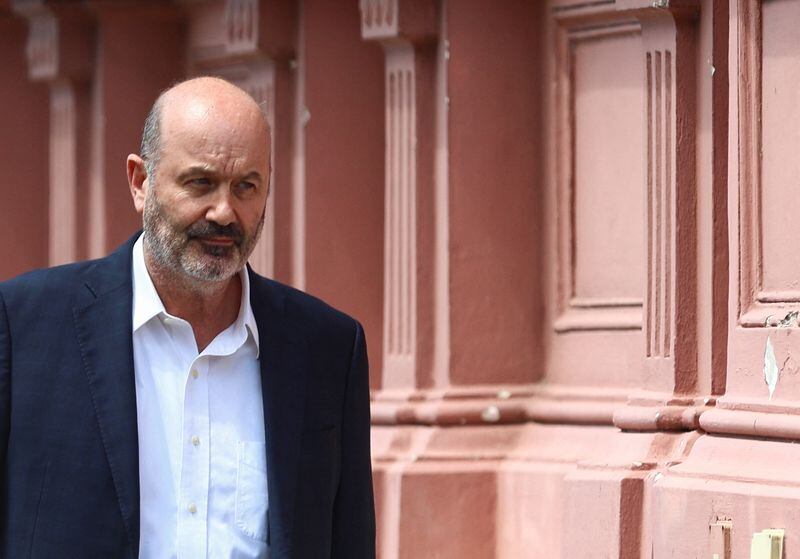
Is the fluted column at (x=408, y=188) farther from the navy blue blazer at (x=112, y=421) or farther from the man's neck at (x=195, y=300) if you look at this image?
the man's neck at (x=195, y=300)

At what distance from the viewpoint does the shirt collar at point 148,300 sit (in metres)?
3.30

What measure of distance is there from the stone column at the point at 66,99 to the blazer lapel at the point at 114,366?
215 inches

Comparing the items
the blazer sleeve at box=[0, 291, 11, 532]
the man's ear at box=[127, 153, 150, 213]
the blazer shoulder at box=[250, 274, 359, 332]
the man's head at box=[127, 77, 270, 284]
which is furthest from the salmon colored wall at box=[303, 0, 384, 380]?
the blazer sleeve at box=[0, 291, 11, 532]

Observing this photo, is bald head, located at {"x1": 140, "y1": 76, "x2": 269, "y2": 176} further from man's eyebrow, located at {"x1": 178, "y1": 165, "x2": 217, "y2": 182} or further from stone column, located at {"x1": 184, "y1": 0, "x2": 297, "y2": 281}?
stone column, located at {"x1": 184, "y1": 0, "x2": 297, "y2": 281}

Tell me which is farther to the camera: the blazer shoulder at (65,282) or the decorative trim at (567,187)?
the decorative trim at (567,187)

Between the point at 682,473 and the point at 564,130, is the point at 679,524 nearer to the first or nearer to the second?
the point at 682,473

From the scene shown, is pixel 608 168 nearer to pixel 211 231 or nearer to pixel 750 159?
pixel 750 159

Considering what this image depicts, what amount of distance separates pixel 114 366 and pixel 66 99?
5.85 m

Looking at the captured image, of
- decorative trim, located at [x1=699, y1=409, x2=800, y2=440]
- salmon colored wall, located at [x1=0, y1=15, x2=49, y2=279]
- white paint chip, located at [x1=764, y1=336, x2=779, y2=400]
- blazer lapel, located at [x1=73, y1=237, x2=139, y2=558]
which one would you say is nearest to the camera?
blazer lapel, located at [x1=73, y1=237, x2=139, y2=558]

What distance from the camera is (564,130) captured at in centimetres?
668

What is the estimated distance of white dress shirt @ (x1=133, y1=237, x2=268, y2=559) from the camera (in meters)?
3.18

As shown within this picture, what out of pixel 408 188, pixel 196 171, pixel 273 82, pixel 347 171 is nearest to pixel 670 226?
pixel 408 188

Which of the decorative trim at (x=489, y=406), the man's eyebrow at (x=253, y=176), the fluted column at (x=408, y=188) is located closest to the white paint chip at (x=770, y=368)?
the decorative trim at (x=489, y=406)

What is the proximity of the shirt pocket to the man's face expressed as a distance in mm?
340
